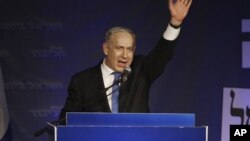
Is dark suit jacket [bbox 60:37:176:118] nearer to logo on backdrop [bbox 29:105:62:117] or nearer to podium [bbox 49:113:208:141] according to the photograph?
podium [bbox 49:113:208:141]

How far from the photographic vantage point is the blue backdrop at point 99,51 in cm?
509

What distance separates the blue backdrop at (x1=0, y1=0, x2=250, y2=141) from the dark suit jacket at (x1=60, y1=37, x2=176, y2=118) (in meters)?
1.56

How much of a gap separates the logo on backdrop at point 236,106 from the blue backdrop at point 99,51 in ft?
0.20

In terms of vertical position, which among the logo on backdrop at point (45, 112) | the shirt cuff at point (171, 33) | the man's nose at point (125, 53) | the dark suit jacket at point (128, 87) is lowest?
the logo on backdrop at point (45, 112)

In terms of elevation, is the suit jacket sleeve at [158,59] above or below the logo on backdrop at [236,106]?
above

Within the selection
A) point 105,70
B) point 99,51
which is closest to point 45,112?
point 99,51

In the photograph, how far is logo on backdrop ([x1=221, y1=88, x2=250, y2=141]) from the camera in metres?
5.26

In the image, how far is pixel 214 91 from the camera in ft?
17.3

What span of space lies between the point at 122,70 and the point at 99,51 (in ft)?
6.07

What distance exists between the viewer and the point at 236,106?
5293 mm

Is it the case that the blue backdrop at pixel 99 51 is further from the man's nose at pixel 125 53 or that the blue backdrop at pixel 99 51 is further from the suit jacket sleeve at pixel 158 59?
the man's nose at pixel 125 53

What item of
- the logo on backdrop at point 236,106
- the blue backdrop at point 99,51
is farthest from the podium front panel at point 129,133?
the logo on backdrop at point 236,106

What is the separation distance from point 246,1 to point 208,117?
1217 millimetres

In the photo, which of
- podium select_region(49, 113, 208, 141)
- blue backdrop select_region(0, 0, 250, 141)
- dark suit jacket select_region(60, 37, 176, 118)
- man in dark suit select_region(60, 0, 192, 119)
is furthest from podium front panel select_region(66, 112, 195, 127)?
blue backdrop select_region(0, 0, 250, 141)
